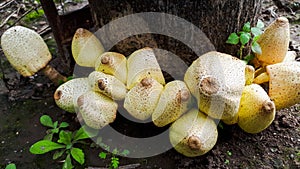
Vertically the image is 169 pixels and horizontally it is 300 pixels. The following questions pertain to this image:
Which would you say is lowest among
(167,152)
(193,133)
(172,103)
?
(167,152)

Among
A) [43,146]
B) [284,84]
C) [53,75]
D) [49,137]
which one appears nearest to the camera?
[284,84]

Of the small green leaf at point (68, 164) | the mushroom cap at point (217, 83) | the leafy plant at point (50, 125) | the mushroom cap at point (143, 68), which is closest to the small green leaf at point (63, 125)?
the leafy plant at point (50, 125)

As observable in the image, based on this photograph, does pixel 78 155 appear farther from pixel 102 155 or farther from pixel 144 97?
pixel 144 97

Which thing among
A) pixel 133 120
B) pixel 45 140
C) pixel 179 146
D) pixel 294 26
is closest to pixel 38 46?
pixel 45 140

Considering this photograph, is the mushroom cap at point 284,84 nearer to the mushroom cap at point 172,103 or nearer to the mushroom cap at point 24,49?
the mushroom cap at point 172,103

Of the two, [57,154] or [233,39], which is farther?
[57,154]

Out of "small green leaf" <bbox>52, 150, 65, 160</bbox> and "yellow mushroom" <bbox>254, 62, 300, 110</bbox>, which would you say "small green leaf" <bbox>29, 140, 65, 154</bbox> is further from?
"yellow mushroom" <bbox>254, 62, 300, 110</bbox>

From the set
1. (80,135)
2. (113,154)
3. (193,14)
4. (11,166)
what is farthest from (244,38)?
(11,166)

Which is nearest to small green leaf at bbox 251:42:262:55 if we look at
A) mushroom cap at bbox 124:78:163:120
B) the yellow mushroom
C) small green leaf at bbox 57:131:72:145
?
the yellow mushroom
